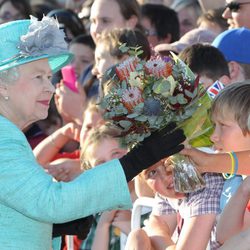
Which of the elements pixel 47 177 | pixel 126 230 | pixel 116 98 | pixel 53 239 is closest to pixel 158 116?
pixel 116 98

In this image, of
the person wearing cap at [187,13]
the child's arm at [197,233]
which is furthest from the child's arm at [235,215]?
the person wearing cap at [187,13]

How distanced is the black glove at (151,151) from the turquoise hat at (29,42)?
652 mm

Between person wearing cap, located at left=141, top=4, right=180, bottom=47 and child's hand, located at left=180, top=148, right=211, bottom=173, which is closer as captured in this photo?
child's hand, located at left=180, top=148, right=211, bottom=173

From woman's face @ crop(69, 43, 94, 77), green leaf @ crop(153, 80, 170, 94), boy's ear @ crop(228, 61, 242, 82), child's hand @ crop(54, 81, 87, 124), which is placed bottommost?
woman's face @ crop(69, 43, 94, 77)

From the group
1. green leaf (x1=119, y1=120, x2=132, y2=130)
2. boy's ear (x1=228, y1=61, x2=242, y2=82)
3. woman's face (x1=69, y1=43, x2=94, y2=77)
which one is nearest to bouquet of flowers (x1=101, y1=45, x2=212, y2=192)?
green leaf (x1=119, y1=120, x2=132, y2=130)

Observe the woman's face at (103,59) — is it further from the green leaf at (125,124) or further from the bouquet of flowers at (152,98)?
the green leaf at (125,124)

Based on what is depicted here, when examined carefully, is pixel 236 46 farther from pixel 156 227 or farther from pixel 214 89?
pixel 156 227

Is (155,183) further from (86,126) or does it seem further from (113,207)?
(86,126)

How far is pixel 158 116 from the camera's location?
398 centimetres

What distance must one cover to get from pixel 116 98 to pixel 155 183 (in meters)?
0.69

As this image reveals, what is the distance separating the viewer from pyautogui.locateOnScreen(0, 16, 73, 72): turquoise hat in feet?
13.3

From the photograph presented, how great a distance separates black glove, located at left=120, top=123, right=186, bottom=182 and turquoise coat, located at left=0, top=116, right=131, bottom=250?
0.15 feet

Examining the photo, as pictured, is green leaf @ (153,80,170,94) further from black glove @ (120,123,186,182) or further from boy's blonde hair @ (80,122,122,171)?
boy's blonde hair @ (80,122,122,171)

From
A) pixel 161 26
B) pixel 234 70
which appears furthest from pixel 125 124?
pixel 161 26
